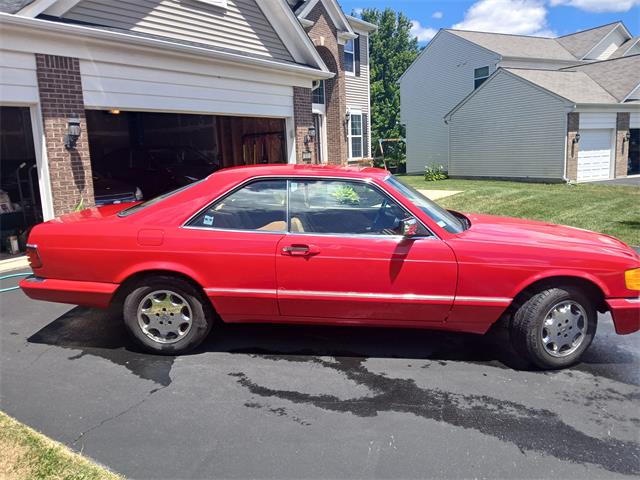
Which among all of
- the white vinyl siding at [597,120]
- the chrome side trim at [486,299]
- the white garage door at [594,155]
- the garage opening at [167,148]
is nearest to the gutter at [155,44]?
the garage opening at [167,148]

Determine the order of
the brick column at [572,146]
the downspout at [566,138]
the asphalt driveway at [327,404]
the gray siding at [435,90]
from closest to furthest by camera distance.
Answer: the asphalt driveway at [327,404], the downspout at [566,138], the brick column at [572,146], the gray siding at [435,90]

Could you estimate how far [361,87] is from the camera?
23438 millimetres

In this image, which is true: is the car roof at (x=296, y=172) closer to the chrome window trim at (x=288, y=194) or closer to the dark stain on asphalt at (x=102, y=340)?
the chrome window trim at (x=288, y=194)

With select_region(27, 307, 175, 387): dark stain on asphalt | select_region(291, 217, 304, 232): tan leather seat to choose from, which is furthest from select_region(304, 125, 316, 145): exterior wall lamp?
select_region(291, 217, 304, 232): tan leather seat

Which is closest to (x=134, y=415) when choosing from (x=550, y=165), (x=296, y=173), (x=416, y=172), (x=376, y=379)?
→ (x=376, y=379)

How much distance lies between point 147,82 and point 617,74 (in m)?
23.0

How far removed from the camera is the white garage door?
20.8 meters

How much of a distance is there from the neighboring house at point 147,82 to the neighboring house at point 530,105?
10.7 metres

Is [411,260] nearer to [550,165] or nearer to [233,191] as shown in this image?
[233,191]

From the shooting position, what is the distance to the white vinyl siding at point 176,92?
26.4ft

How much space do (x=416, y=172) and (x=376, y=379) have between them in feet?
97.6

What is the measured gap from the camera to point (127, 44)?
27.1 feet

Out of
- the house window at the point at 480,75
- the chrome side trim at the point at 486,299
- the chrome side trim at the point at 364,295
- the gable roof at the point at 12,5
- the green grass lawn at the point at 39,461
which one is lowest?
the green grass lawn at the point at 39,461

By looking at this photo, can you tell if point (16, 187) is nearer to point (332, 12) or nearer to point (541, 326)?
point (541, 326)
